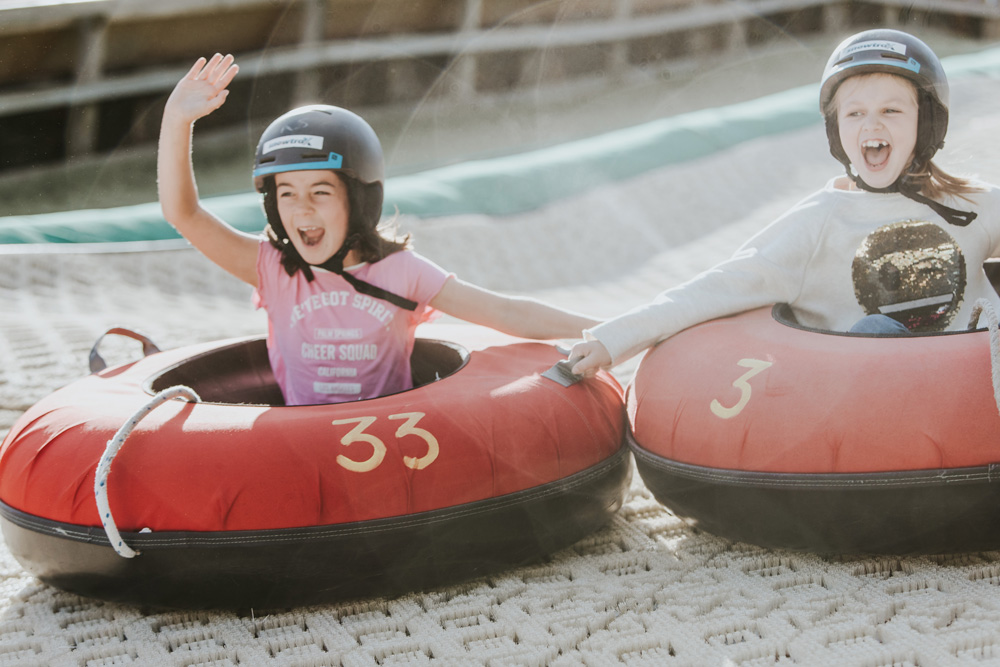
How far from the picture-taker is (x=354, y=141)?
6.67 feet

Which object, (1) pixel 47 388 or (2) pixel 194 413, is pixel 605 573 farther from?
(1) pixel 47 388

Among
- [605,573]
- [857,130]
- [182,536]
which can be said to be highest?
[857,130]

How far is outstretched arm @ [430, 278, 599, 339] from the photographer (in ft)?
6.92

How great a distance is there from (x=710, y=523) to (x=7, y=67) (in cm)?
659

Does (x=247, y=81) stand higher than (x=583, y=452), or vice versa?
(x=247, y=81)

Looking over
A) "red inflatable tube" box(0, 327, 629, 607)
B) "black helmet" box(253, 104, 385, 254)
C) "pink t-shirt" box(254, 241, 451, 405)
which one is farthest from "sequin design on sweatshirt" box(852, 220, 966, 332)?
"black helmet" box(253, 104, 385, 254)

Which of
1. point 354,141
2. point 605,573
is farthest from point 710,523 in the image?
point 354,141

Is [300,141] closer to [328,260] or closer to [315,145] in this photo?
[315,145]

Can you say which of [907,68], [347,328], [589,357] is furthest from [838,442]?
[347,328]

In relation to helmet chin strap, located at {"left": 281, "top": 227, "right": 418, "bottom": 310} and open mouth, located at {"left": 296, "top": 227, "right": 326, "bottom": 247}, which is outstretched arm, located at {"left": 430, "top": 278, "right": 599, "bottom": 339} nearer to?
helmet chin strap, located at {"left": 281, "top": 227, "right": 418, "bottom": 310}

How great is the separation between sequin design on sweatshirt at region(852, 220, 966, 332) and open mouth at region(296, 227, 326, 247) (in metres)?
1.11

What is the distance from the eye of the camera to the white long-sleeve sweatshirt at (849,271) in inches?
77.9

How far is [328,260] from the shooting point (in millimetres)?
→ 2105

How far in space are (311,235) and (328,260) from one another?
7 centimetres
